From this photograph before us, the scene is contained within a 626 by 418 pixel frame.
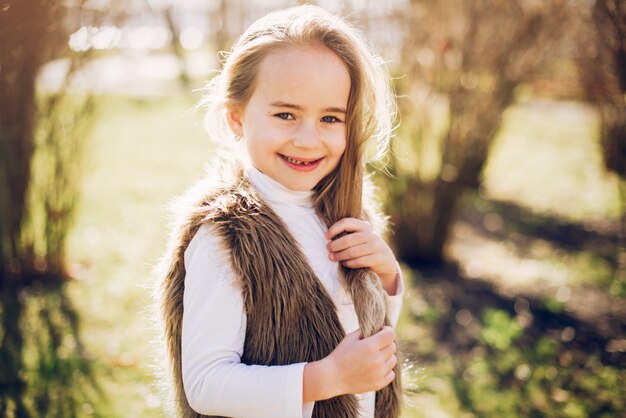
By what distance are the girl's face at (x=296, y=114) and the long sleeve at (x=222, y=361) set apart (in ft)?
1.15

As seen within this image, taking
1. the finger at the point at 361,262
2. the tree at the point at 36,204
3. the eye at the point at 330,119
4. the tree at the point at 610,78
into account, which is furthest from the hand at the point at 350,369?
the tree at the point at 610,78

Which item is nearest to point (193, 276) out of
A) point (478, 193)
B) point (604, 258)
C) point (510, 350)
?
point (510, 350)

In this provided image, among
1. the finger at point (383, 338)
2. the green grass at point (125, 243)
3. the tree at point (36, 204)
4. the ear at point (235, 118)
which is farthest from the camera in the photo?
the green grass at point (125, 243)

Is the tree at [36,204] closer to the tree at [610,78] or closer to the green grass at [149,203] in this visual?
the green grass at [149,203]

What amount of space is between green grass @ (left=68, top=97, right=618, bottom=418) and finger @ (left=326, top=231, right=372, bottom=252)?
639 mm

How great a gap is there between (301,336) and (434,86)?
12.7ft

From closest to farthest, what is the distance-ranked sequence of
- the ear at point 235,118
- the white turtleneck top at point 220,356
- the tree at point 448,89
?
the white turtleneck top at point 220,356, the ear at point 235,118, the tree at point 448,89

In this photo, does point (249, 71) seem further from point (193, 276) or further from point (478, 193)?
point (478, 193)

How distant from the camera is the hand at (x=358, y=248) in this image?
1.74 m

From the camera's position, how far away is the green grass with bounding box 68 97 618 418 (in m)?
3.68

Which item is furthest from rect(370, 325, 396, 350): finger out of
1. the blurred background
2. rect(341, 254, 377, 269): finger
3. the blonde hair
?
the blurred background

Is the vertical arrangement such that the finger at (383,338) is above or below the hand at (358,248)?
below

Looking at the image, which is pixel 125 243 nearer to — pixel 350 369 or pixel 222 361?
pixel 222 361

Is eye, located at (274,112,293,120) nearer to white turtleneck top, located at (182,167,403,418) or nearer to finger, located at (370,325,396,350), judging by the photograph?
white turtleneck top, located at (182,167,403,418)
